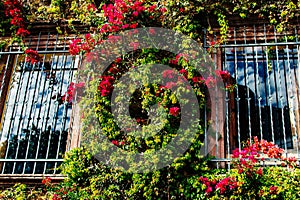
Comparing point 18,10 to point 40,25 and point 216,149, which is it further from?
point 216,149

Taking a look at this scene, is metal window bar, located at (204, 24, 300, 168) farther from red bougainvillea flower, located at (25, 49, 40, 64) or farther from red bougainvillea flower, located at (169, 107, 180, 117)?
red bougainvillea flower, located at (25, 49, 40, 64)

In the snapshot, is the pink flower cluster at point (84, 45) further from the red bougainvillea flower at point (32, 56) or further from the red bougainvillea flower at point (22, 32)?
the red bougainvillea flower at point (22, 32)

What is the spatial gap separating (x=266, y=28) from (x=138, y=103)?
2.51 m

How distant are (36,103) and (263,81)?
149 inches

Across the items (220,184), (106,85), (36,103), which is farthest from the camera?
(36,103)

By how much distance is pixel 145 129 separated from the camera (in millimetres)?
5910

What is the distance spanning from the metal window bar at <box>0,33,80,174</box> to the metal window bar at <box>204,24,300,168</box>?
251cm

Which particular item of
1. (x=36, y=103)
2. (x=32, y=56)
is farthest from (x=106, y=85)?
(x=36, y=103)

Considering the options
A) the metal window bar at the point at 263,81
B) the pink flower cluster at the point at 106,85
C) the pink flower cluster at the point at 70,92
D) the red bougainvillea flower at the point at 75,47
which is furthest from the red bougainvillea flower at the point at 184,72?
the red bougainvillea flower at the point at 75,47

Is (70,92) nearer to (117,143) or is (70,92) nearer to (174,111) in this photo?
(117,143)

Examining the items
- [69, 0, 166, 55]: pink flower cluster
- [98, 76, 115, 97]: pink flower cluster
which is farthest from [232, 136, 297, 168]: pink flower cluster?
[69, 0, 166, 55]: pink flower cluster

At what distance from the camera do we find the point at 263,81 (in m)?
7.12

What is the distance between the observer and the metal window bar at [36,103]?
7312 mm

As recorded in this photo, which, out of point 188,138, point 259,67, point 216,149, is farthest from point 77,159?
point 259,67
